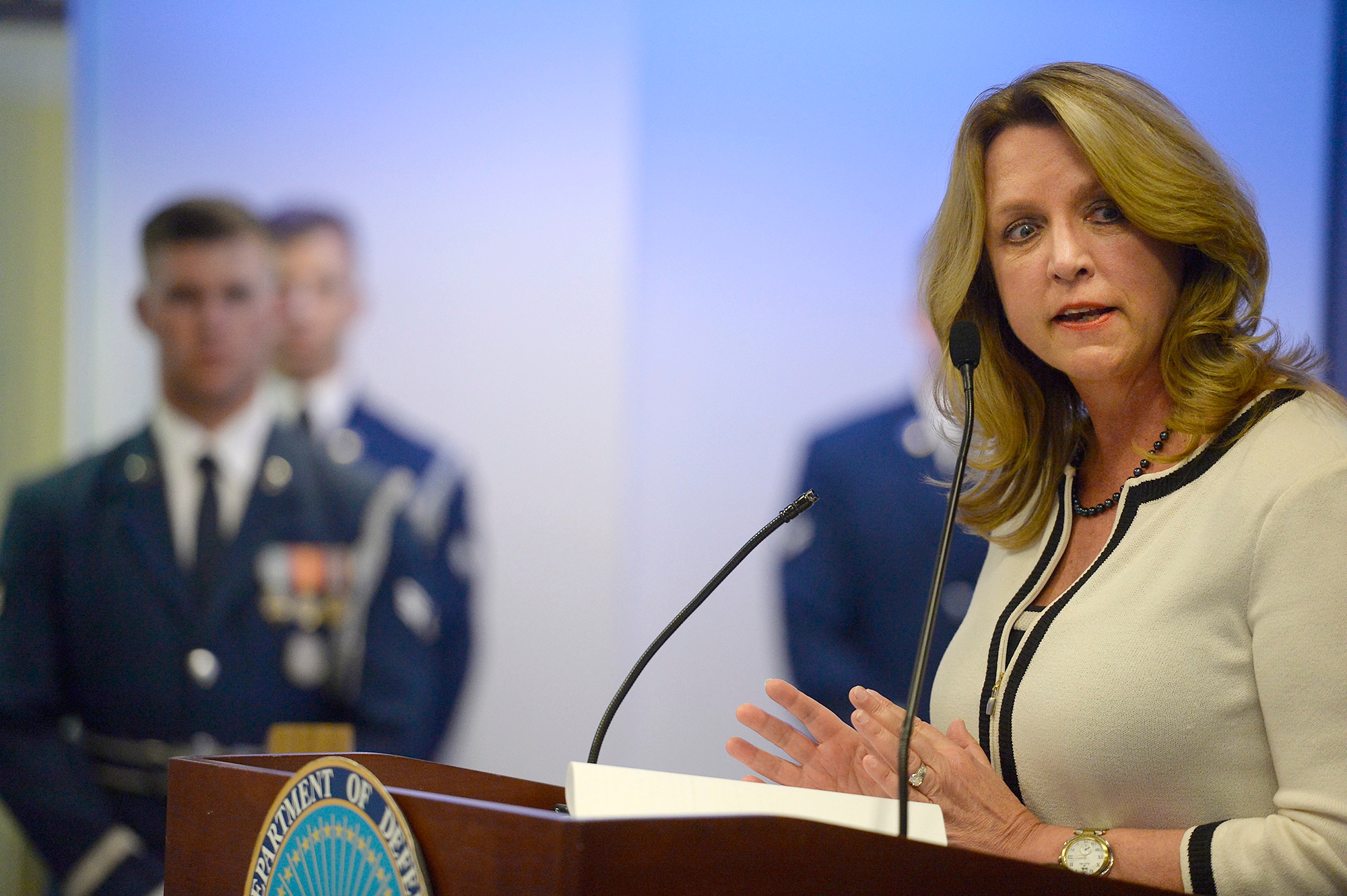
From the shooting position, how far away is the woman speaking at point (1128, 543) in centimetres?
116

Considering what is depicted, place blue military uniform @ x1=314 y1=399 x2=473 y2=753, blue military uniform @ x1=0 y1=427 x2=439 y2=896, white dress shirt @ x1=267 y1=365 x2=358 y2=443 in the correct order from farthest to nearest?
white dress shirt @ x1=267 y1=365 x2=358 y2=443 < blue military uniform @ x1=314 y1=399 x2=473 y2=753 < blue military uniform @ x1=0 y1=427 x2=439 y2=896

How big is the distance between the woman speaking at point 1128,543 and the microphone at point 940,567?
0.18 metres

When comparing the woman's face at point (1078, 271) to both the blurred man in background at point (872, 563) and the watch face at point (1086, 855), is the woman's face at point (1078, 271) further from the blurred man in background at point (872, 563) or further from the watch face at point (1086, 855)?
the blurred man in background at point (872, 563)

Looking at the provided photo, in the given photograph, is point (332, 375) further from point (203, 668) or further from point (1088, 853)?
point (1088, 853)

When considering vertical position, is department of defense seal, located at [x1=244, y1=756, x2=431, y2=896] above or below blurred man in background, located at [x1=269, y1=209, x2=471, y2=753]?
below

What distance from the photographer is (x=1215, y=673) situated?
121 cm

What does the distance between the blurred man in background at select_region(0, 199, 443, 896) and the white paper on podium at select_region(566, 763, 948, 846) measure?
2.64 meters

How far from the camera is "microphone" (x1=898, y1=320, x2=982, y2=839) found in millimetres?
1024

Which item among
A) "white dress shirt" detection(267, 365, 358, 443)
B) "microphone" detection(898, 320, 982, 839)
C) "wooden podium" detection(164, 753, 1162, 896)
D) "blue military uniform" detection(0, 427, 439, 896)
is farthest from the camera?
"white dress shirt" detection(267, 365, 358, 443)

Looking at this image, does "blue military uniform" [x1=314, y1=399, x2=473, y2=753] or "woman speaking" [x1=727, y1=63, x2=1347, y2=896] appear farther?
"blue military uniform" [x1=314, y1=399, x2=473, y2=753]

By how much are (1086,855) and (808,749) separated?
0.34 metres

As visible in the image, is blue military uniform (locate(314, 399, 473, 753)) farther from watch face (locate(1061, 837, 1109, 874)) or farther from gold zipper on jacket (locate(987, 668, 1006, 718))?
watch face (locate(1061, 837, 1109, 874))

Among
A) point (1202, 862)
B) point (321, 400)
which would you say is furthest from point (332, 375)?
point (1202, 862)

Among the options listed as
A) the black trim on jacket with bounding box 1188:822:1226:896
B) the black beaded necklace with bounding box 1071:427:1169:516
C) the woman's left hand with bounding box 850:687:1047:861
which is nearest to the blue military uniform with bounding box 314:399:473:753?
the black beaded necklace with bounding box 1071:427:1169:516
